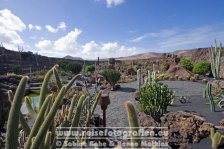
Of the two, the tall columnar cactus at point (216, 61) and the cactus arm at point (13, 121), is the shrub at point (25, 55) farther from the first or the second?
the cactus arm at point (13, 121)

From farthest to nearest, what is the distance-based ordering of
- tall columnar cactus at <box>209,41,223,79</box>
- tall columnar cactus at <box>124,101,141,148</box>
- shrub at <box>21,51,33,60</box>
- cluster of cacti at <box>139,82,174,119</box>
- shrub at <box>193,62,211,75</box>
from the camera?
shrub at <box>21,51,33,60</box> < shrub at <box>193,62,211,75</box> < tall columnar cactus at <box>209,41,223,79</box> < cluster of cacti at <box>139,82,174,119</box> < tall columnar cactus at <box>124,101,141,148</box>

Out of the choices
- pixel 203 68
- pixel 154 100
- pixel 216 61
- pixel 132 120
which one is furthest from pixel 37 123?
pixel 203 68

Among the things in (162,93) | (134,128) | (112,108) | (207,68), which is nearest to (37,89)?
(112,108)

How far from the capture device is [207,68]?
76.9 ft

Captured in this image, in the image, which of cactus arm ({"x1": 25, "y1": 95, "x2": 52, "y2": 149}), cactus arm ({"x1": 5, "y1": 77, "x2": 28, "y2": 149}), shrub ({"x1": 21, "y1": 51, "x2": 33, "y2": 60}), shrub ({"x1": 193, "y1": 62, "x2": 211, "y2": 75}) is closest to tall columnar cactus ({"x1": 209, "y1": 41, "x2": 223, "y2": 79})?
shrub ({"x1": 193, "y1": 62, "x2": 211, "y2": 75})

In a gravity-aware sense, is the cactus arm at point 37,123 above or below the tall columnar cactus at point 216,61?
below

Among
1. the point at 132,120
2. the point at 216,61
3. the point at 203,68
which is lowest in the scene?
the point at 203,68

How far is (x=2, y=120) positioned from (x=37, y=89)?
10.0 metres

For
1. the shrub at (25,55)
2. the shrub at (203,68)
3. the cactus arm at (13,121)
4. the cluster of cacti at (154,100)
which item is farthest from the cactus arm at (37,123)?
the shrub at (25,55)

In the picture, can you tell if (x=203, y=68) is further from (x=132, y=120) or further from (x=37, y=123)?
(x=132, y=120)

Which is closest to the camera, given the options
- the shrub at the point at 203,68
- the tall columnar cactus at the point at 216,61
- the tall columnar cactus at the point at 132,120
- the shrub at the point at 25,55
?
the tall columnar cactus at the point at 132,120

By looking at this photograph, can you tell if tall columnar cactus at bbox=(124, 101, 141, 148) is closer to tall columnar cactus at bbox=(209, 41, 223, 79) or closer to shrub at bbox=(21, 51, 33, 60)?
tall columnar cactus at bbox=(209, 41, 223, 79)

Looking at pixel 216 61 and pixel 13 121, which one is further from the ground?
pixel 216 61

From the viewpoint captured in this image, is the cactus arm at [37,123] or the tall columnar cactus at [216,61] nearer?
the cactus arm at [37,123]
